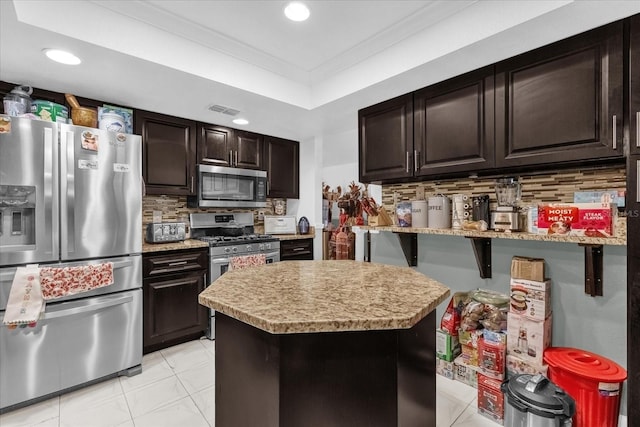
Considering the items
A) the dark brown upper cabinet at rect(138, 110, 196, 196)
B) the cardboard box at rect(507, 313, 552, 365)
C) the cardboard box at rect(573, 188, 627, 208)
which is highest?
the dark brown upper cabinet at rect(138, 110, 196, 196)

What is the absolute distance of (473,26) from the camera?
1.82 metres

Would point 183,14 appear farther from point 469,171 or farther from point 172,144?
point 469,171

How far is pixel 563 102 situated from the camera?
175 cm

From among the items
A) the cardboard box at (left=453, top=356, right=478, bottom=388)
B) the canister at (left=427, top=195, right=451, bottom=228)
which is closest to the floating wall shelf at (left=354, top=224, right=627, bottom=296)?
the canister at (left=427, top=195, right=451, bottom=228)

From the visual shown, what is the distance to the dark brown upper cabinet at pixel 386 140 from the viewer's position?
2.50m

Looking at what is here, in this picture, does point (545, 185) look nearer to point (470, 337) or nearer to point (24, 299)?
point (470, 337)

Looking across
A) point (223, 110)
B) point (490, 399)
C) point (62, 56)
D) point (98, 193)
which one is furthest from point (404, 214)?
point (62, 56)

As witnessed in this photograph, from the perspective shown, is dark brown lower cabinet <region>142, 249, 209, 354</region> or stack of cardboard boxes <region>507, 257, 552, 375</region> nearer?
stack of cardboard boxes <region>507, 257, 552, 375</region>

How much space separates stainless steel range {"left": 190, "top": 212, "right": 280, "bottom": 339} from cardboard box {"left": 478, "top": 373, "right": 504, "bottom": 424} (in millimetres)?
2276

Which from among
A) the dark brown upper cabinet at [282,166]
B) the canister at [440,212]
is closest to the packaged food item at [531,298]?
the canister at [440,212]

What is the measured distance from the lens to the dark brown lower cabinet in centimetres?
271

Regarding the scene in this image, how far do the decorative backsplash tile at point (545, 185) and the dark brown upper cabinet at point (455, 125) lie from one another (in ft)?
0.88

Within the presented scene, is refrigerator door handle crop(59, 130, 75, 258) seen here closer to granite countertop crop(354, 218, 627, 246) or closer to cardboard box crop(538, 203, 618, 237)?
granite countertop crop(354, 218, 627, 246)

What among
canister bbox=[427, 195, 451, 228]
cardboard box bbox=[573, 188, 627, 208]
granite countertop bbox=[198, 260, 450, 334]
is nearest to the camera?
granite countertop bbox=[198, 260, 450, 334]
